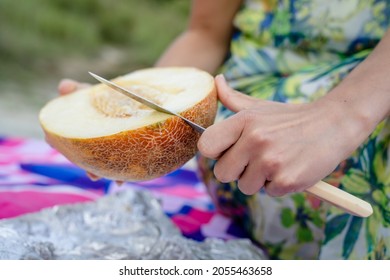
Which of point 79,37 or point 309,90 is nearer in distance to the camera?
point 309,90

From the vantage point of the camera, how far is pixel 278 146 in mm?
827

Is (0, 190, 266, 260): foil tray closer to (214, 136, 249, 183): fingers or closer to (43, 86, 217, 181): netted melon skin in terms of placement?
(43, 86, 217, 181): netted melon skin

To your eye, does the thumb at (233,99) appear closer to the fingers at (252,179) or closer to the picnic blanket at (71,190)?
the fingers at (252,179)

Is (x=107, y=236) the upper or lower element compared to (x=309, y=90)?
lower

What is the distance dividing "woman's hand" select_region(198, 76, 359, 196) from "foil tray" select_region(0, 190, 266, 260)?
354mm

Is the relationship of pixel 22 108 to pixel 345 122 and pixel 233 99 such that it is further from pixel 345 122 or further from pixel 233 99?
pixel 345 122

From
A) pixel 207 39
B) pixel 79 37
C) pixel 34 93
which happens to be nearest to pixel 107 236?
pixel 207 39

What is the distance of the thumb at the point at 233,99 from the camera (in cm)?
96

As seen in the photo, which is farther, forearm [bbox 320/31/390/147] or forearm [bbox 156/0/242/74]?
forearm [bbox 156/0/242/74]

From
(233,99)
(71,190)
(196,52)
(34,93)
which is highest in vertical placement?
(233,99)

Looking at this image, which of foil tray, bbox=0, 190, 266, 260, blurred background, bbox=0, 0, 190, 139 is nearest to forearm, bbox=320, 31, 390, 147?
foil tray, bbox=0, 190, 266, 260

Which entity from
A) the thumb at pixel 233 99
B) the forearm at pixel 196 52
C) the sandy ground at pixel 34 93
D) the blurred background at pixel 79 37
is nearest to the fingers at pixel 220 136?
the thumb at pixel 233 99

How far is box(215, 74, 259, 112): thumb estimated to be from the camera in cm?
96

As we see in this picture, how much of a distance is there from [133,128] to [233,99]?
7.0 inches
